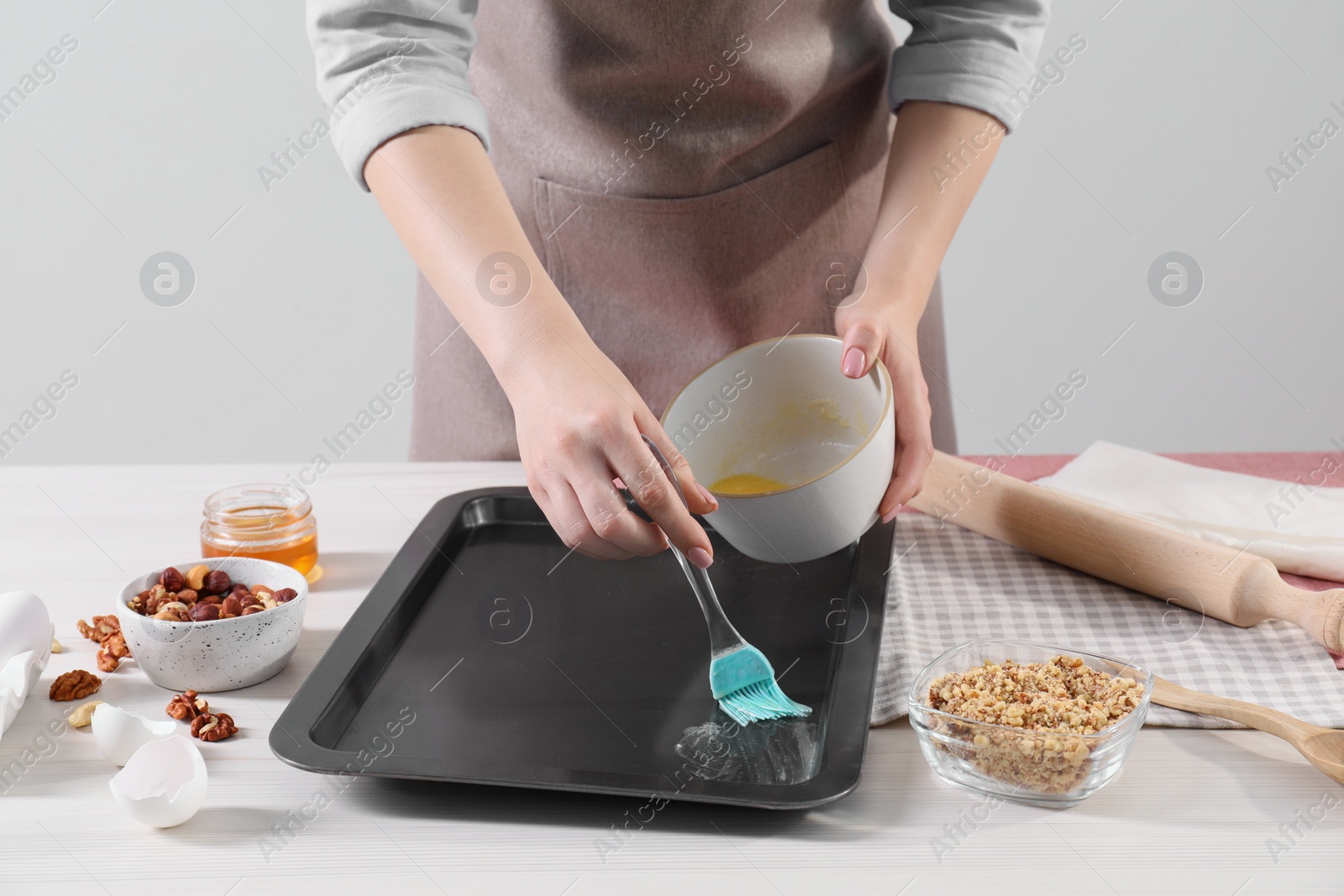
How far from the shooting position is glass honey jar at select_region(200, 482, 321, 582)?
97cm

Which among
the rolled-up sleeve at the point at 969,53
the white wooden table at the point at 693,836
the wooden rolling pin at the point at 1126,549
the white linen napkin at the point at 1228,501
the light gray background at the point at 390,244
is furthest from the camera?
the light gray background at the point at 390,244

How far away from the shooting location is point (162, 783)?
2.24 feet

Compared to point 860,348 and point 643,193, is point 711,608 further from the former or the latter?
point 643,193

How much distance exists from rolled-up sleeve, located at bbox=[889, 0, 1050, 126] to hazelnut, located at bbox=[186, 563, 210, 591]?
0.79m

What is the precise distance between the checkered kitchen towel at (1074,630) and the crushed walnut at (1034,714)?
2.3 inches

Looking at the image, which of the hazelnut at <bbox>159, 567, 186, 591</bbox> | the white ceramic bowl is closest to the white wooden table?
the hazelnut at <bbox>159, 567, 186, 591</bbox>

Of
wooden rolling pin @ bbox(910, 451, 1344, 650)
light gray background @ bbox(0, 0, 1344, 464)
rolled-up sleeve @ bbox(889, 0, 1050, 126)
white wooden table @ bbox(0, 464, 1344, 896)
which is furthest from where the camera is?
light gray background @ bbox(0, 0, 1344, 464)

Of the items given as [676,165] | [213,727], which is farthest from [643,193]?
[213,727]

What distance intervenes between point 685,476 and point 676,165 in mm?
493

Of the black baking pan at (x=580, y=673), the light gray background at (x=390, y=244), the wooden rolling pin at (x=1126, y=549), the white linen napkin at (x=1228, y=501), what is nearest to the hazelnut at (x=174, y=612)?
the black baking pan at (x=580, y=673)

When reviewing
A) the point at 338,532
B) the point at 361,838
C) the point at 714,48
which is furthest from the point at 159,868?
the point at 714,48

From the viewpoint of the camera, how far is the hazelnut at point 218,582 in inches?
34.4

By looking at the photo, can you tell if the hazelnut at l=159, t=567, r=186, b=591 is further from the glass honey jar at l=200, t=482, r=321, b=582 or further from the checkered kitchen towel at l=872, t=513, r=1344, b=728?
the checkered kitchen towel at l=872, t=513, r=1344, b=728

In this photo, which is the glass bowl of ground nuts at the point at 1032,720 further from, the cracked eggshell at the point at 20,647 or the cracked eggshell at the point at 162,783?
the cracked eggshell at the point at 20,647
